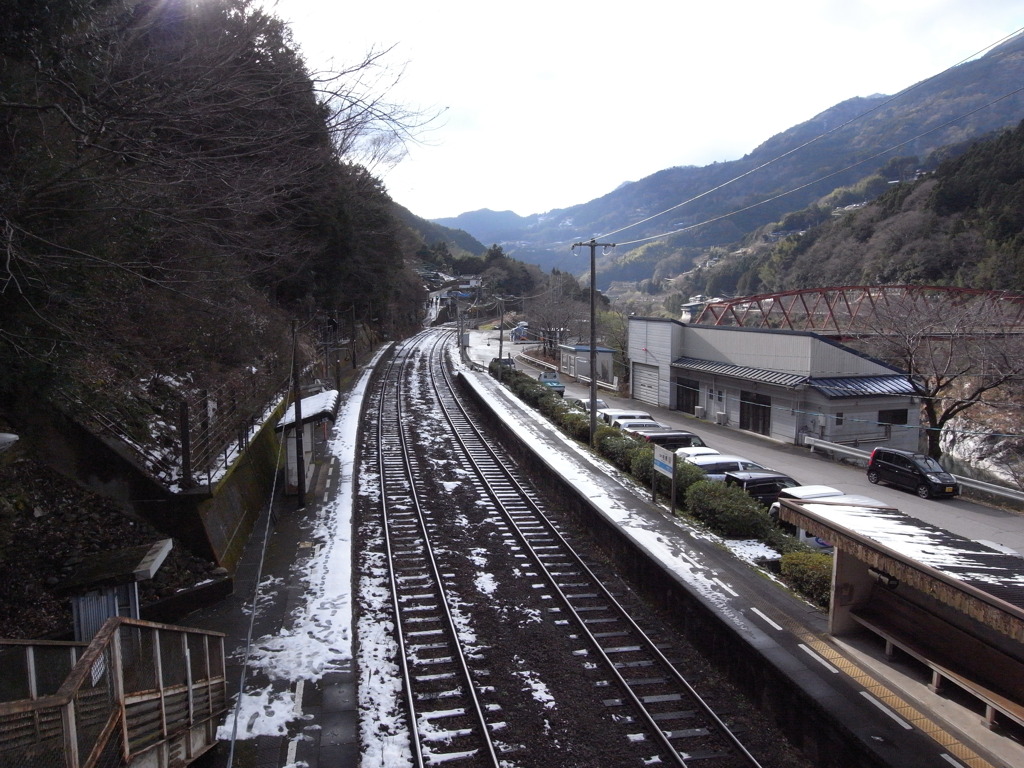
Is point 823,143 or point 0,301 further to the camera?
point 823,143

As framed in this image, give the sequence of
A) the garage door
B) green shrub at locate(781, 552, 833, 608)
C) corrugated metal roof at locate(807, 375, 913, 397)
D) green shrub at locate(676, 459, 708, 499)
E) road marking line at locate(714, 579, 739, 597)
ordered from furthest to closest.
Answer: the garage door < corrugated metal roof at locate(807, 375, 913, 397) < green shrub at locate(676, 459, 708, 499) < road marking line at locate(714, 579, 739, 597) < green shrub at locate(781, 552, 833, 608)

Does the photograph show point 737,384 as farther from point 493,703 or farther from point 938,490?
point 493,703

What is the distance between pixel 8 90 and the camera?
658cm

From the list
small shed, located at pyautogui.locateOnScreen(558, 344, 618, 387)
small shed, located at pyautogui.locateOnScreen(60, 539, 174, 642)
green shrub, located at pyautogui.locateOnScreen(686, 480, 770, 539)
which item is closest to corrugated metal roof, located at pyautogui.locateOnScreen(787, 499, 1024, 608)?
green shrub, located at pyautogui.locateOnScreen(686, 480, 770, 539)

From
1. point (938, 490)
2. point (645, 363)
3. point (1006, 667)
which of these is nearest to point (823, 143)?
point (645, 363)

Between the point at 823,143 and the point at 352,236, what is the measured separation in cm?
20411

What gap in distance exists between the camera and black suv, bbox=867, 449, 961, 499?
1716cm

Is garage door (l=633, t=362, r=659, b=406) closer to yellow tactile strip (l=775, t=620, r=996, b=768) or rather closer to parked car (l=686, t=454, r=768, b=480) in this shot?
parked car (l=686, t=454, r=768, b=480)

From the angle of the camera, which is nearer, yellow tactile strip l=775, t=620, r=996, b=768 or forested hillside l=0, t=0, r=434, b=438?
yellow tactile strip l=775, t=620, r=996, b=768

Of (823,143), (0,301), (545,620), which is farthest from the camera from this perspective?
(823,143)

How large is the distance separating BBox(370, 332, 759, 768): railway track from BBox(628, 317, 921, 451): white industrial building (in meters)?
11.9

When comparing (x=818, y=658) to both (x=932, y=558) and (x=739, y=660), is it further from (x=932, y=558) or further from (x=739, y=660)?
(x=932, y=558)

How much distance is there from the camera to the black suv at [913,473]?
17156mm

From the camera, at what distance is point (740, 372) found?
85.3 ft
